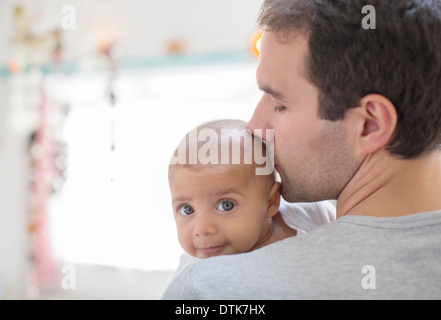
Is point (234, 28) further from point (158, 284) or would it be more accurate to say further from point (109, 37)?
point (158, 284)

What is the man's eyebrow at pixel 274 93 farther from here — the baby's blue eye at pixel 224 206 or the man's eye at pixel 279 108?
the baby's blue eye at pixel 224 206

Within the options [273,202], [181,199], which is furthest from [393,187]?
[181,199]

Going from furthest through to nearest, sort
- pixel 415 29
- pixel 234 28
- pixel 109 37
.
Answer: pixel 109 37 → pixel 234 28 → pixel 415 29

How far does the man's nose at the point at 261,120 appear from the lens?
1060mm

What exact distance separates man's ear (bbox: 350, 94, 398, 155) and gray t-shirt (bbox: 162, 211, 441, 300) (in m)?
0.17

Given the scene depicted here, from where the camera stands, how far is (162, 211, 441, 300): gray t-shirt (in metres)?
0.79

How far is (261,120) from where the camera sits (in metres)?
1.08

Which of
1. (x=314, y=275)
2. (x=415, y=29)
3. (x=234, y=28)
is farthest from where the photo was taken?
(x=234, y=28)

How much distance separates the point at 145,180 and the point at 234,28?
40.1 inches

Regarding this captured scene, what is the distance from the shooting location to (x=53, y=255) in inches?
134

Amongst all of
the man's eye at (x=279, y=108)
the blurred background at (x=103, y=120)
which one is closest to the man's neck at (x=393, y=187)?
the man's eye at (x=279, y=108)

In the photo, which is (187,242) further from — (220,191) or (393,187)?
(393,187)

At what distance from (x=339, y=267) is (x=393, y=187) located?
21 cm

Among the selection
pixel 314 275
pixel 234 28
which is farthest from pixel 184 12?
pixel 314 275
